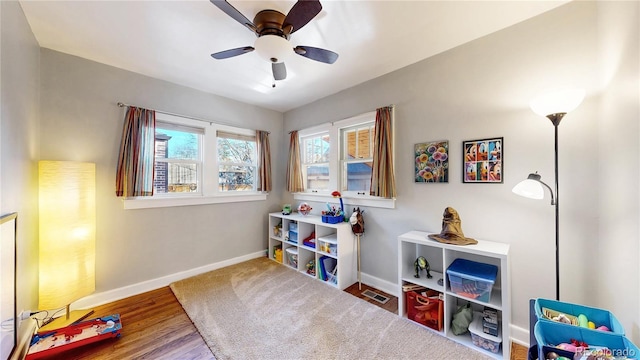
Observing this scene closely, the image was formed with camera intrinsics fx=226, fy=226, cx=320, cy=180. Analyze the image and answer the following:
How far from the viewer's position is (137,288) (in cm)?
258

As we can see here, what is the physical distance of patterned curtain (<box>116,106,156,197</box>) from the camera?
8.00ft

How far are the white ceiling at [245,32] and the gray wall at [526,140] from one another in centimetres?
21

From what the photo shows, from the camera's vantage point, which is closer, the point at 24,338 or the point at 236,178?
the point at 24,338

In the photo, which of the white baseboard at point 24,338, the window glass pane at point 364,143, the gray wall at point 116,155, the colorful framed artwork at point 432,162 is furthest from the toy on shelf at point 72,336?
the colorful framed artwork at point 432,162

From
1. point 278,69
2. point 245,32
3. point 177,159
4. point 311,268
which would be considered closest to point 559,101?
point 278,69

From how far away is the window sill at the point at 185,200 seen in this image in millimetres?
2575

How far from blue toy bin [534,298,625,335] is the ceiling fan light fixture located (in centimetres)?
242

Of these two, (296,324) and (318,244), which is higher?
(318,244)

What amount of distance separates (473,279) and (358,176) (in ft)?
A: 5.39

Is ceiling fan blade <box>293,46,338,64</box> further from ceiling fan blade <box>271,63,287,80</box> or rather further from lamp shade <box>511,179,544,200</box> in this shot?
lamp shade <box>511,179,544,200</box>

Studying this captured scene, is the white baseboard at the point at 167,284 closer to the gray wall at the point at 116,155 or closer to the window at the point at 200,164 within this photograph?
the gray wall at the point at 116,155

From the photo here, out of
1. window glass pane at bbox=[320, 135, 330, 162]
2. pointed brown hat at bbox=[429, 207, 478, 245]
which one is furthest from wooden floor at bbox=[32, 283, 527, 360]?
window glass pane at bbox=[320, 135, 330, 162]

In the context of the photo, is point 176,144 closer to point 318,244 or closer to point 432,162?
point 318,244

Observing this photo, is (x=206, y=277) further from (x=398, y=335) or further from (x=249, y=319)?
(x=398, y=335)
